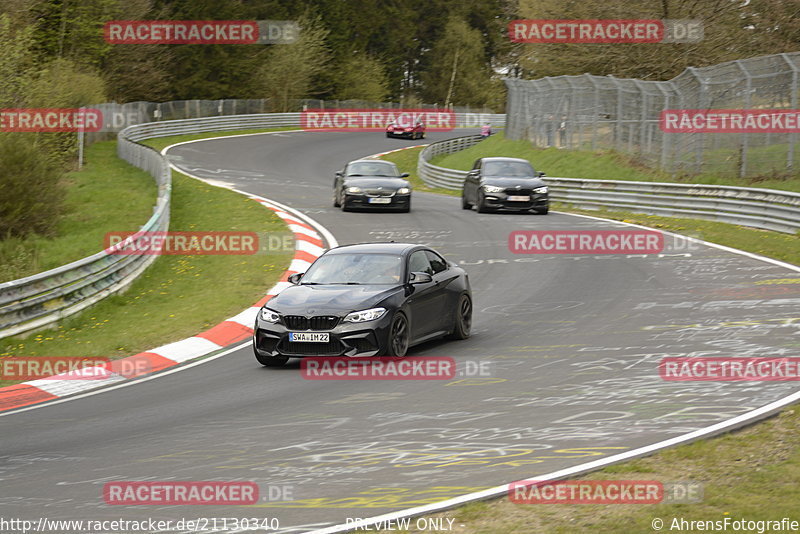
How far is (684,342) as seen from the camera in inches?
513

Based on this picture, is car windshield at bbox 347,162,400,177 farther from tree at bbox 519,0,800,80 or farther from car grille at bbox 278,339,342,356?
tree at bbox 519,0,800,80

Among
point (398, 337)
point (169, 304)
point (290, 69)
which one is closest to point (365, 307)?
point (398, 337)

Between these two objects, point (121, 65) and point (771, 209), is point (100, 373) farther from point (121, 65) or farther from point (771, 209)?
point (121, 65)

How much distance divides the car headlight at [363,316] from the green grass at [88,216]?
11.3 metres

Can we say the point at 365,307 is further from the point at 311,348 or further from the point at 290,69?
the point at 290,69

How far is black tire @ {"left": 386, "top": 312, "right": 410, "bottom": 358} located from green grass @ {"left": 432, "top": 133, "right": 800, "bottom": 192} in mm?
16789

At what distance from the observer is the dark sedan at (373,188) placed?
29.2m

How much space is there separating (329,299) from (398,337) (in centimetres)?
92

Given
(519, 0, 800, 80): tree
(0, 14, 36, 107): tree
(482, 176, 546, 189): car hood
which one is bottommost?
(482, 176, 546, 189): car hood

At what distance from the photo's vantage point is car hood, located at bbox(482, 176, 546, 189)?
28.7 m

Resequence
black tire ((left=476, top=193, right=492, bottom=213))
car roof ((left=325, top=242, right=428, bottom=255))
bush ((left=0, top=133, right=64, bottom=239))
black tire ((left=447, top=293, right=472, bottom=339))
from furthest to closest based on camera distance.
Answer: black tire ((left=476, top=193, right=492, bottom=213)) → bush ((left=0, top=133, right=64, bottom=239)) → black tire ((left=447, top=293, right=472, bottom=339)) → car roof ((left=325, top=242, right=428, bottom=255))

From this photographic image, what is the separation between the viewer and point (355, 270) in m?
13.5

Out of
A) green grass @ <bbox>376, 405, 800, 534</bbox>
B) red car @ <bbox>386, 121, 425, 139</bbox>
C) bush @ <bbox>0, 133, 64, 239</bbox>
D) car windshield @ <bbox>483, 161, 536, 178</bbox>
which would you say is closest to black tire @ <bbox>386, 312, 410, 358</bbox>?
green grass @ <bbox>376, 405, 800, 534</bbox>

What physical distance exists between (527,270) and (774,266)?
174 inches
